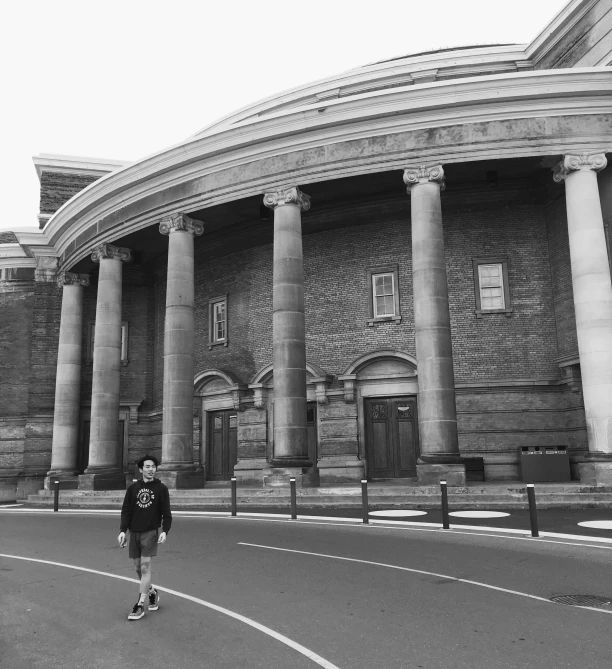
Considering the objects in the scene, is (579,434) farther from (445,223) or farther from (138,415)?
(138,415)

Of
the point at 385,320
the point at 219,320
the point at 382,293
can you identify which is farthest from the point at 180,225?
the point at 385,320

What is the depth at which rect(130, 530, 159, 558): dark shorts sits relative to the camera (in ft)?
23.1

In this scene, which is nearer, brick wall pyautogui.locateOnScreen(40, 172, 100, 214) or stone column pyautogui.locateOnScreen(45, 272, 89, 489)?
stone column pyautogui.locateOnScreen(45, 272, 89, 489)

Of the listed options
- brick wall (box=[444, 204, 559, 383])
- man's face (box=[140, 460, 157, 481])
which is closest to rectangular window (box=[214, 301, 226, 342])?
brick wall (box=[444, 204, 559, 383])

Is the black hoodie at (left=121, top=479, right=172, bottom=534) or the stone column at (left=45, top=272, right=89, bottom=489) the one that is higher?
the stone column at (left=45, top=272, right=89, bottom=489)

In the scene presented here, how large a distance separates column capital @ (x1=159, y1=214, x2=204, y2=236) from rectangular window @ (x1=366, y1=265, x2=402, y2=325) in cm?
624

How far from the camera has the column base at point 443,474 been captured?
1780cm

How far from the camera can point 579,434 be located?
21.4 meters

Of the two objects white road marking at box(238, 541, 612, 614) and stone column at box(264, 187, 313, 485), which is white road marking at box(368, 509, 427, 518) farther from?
white road marking at box(238, 541, 612, 614)

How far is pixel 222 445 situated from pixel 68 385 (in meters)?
6.51

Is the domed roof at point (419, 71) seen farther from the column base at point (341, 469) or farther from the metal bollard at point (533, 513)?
the metal bollard at point (533, 513)

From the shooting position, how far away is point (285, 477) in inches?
748

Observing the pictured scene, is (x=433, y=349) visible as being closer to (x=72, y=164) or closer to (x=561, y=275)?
(x=561, y=275)

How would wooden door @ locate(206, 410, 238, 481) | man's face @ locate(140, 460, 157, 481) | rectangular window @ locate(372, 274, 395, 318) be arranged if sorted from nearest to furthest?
man's face @ locate(140, 460, 157, 481)
rectangular window @ locate(372, 274, 395, 318)
wooden door @ locate(206, 410, 238, 481)
